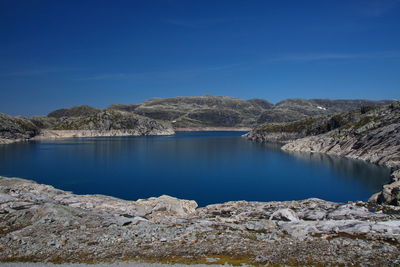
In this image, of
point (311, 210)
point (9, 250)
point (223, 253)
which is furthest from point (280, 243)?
point (9, 250)

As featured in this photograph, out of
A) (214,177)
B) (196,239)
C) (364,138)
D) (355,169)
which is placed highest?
(364,138)

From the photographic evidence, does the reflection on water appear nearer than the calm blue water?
No

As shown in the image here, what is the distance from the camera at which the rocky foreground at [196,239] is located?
1781cm

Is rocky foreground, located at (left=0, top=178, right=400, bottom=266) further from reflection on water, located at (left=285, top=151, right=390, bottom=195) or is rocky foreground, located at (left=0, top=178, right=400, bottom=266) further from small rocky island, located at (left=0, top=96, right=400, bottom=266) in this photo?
reflection on water, located at (left=285, top=151, right=390, bottom=195)

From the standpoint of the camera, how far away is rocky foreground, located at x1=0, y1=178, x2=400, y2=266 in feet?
58.4

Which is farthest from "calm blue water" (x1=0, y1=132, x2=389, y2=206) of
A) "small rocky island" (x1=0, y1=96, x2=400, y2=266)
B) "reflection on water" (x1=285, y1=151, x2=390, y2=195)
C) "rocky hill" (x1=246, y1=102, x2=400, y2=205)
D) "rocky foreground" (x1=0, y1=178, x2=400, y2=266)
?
"rocky foreground" (x1=0, y1=178, x2=400, y2=266)

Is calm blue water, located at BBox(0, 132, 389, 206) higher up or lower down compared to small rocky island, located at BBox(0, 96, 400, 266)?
lower down

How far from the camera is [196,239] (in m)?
20.8

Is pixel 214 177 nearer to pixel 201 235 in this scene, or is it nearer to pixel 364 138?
pixel 201 235

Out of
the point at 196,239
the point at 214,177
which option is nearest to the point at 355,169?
the point at 214,177

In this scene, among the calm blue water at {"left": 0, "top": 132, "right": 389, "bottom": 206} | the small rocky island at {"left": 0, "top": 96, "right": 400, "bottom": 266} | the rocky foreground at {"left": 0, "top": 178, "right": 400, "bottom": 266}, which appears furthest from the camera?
the calm blue water at {"left": 0, "top": 132, "right": 389, "bottom": 206}

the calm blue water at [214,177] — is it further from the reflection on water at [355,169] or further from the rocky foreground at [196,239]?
the rocky foreground at [196,239]

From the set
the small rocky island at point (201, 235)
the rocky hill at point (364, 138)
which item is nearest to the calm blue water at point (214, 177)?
the rocky hill at point (364, 138)

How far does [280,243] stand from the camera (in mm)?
19891
